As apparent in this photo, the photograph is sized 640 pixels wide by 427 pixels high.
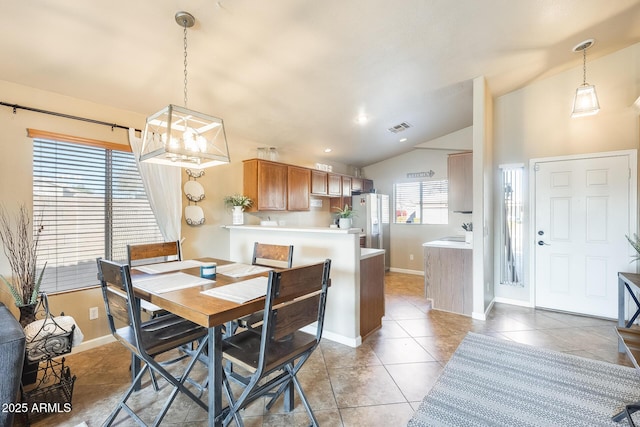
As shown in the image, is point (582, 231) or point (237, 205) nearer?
point (582, 231)

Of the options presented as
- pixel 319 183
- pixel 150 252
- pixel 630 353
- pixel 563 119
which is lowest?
pixel 630 353

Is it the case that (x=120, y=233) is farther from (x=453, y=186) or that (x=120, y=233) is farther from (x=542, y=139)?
(x=542, y=139)

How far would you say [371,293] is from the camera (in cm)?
303

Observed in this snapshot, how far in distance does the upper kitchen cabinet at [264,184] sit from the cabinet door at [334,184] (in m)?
1.33

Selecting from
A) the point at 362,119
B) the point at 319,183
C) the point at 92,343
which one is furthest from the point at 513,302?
the point at 92,343

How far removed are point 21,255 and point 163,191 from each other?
1239 millimetres

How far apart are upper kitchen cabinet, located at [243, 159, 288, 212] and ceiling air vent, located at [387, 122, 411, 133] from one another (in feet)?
6.35

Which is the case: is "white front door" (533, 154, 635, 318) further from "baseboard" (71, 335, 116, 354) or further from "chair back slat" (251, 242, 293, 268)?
"baseboard" (71, 335, 116, 354)

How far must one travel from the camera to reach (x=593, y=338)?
2945 mm

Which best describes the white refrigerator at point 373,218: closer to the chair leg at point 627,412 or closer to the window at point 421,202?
the window at point 421,202

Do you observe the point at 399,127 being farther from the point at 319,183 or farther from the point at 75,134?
the point at 75,134

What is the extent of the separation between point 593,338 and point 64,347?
477 centimetres

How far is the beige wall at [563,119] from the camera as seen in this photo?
338cm

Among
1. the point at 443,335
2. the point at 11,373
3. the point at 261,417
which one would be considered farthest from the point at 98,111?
the point at 443,335
